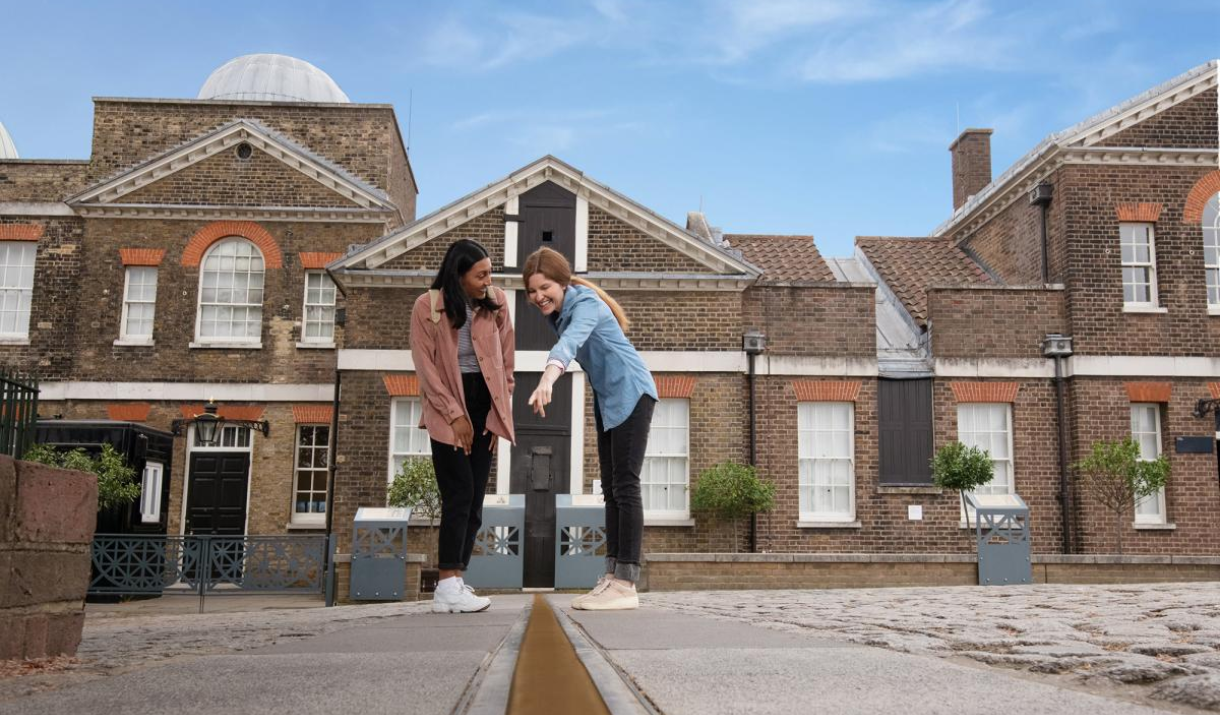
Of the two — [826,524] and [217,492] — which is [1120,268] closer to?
[826,524]

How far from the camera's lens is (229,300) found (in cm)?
2239

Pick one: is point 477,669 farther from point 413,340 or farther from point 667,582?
point 667,582

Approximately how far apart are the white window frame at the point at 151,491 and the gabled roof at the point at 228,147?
6172 mm

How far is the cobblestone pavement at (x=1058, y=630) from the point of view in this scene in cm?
320

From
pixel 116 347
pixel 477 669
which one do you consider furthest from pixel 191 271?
pixel 477 669

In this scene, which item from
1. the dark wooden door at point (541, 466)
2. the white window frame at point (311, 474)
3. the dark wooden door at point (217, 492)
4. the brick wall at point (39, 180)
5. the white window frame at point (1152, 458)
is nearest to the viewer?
the dark wooden door at point (541, 466)

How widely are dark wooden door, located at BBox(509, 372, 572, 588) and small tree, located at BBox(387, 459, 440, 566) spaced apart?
5.96 ft

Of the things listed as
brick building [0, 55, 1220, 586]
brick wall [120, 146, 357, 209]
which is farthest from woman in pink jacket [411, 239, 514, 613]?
brick wall [120, 146, 357, 209]

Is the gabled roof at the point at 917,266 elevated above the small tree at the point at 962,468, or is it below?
above

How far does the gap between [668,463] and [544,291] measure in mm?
13823

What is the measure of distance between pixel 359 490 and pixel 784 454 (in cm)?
729

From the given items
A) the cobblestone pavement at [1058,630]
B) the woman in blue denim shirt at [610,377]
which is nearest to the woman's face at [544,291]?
the woman in blue denim shirt at [610,377]

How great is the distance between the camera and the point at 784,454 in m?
19.6

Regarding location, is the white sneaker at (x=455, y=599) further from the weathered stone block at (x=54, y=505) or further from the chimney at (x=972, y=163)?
the chimney at (x=972, y=163)
